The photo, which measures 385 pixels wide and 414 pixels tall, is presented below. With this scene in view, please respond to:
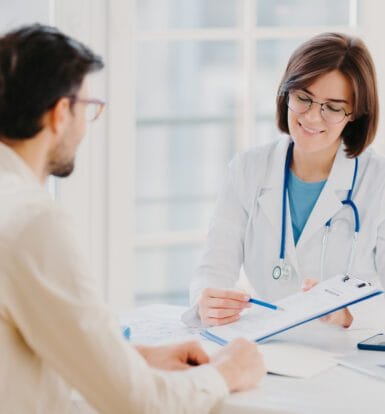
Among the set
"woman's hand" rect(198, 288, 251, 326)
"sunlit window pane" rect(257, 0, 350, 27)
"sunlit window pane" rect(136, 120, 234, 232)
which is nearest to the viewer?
"woman's hand" rect(198, 288, 251, 326)

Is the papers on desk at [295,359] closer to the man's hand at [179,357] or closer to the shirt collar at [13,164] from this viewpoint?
the man's hand at [179,357]

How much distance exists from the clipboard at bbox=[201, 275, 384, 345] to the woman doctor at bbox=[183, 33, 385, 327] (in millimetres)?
289

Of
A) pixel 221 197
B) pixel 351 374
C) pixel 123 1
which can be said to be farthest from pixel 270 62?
pixel 351 374

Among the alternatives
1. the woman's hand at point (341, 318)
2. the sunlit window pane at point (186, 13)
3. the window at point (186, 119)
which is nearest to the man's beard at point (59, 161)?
the woman's hand at point (341, 318)

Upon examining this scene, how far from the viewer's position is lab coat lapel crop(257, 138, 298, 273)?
99.0 inches

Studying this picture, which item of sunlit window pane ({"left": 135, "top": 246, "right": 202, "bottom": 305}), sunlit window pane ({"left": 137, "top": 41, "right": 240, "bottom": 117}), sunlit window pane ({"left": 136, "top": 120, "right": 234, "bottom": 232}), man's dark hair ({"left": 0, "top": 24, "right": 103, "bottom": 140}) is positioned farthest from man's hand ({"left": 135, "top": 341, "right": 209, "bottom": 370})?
sunlit window pane ({"left": 137, "top": 41, "right": 240, "bottom": 117})

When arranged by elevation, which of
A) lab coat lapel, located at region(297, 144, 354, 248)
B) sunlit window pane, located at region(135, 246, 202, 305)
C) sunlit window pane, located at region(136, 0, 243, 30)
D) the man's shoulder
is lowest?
sunlit window pane, located at region(135, 246, 202, 305)

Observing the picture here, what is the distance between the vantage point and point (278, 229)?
2.55 m

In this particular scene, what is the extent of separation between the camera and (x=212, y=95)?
564cm

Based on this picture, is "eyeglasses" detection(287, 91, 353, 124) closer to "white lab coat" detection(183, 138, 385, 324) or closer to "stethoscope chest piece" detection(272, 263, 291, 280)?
"white lab coat" detection(183, 138, 385, 324)

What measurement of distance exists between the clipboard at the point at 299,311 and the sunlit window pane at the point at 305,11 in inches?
89.6

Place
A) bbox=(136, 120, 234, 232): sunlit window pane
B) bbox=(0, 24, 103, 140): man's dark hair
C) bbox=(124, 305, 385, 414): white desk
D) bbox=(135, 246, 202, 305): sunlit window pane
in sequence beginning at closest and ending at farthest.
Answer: bbox=(0, 24, 103, 140): man's dark hair → bbox=(124, 305, 385, 414): white desk → bbox=(136, 120, 234, 232): sunlit window pane → bbox=(135, 246, 202, 305): sunlit window pane

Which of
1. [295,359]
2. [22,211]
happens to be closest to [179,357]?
[295,359]

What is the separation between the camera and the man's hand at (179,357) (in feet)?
5.87
